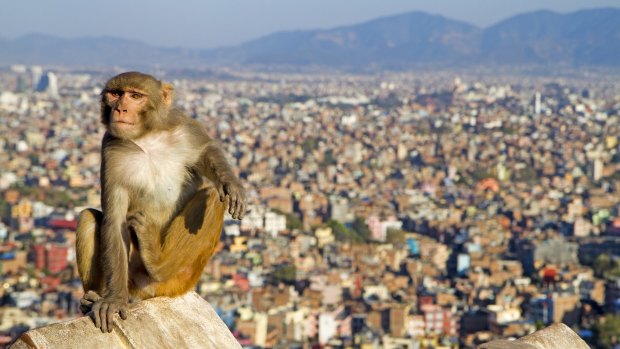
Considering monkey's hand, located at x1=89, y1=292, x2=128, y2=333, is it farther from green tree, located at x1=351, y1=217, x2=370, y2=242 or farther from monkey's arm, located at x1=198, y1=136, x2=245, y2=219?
green tree, located at x1=351, y1=217, x2=370, y2=242

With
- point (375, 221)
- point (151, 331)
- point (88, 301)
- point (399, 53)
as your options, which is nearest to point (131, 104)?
point (88, 301)

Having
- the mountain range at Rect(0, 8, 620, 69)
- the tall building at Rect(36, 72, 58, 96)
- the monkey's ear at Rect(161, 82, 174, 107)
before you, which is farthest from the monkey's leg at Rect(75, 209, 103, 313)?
the mountain range at Rect(0, 8, 620, 69)

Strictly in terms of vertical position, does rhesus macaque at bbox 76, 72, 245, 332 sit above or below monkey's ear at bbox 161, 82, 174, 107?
below

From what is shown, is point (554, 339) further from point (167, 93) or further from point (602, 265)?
point (602, 265)

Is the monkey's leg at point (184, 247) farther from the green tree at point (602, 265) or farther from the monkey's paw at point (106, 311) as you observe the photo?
the green tree at point (602, 265)

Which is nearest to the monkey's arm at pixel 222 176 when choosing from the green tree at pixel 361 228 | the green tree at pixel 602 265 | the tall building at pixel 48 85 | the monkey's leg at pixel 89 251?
the monkey's leg at pixel 89 251

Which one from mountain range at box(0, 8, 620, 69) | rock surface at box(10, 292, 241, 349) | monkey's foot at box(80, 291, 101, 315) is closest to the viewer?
rock surface at box(10, 292, 241, 349)
